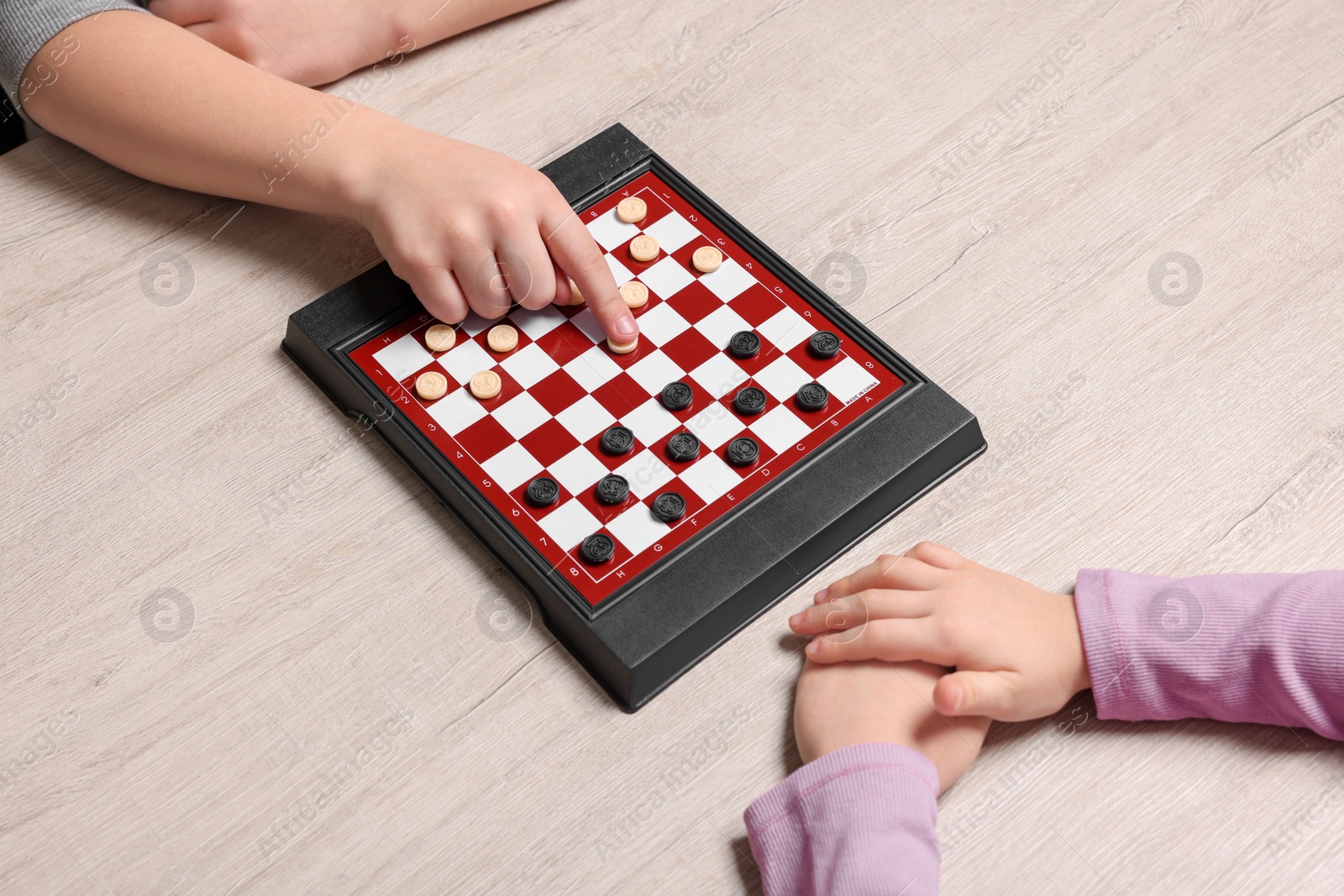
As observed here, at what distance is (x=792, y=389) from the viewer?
987mm

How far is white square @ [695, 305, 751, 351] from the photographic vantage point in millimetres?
1017

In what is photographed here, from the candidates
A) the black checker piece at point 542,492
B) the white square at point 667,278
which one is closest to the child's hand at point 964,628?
the black checker piece at point 542,492

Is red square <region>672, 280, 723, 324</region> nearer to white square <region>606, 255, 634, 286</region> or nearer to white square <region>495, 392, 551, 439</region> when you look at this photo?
white square <region>606, 255, 634, 286</region>

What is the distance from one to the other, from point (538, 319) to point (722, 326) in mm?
172

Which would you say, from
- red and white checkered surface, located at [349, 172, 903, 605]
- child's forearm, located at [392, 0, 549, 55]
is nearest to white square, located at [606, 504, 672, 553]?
red and white checkered surface, located at [349, 172, 903, 605]

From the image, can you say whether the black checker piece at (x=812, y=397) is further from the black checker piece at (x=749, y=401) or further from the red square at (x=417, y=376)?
the red square at (x=417, y=376)

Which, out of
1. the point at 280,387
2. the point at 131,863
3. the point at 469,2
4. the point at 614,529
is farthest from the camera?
the point at 469,2

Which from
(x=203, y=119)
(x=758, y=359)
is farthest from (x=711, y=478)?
(x=203, y=119)

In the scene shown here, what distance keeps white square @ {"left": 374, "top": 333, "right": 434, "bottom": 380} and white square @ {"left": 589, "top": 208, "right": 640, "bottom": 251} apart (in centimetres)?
20

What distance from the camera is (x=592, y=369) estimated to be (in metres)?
1.01

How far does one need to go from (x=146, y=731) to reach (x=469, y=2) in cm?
81

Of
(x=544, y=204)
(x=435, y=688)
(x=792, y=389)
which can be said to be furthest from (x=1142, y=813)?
(x=544, y=204)

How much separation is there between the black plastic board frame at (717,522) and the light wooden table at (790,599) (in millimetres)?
21

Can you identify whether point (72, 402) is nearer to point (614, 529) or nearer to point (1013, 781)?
point (614, 529)
